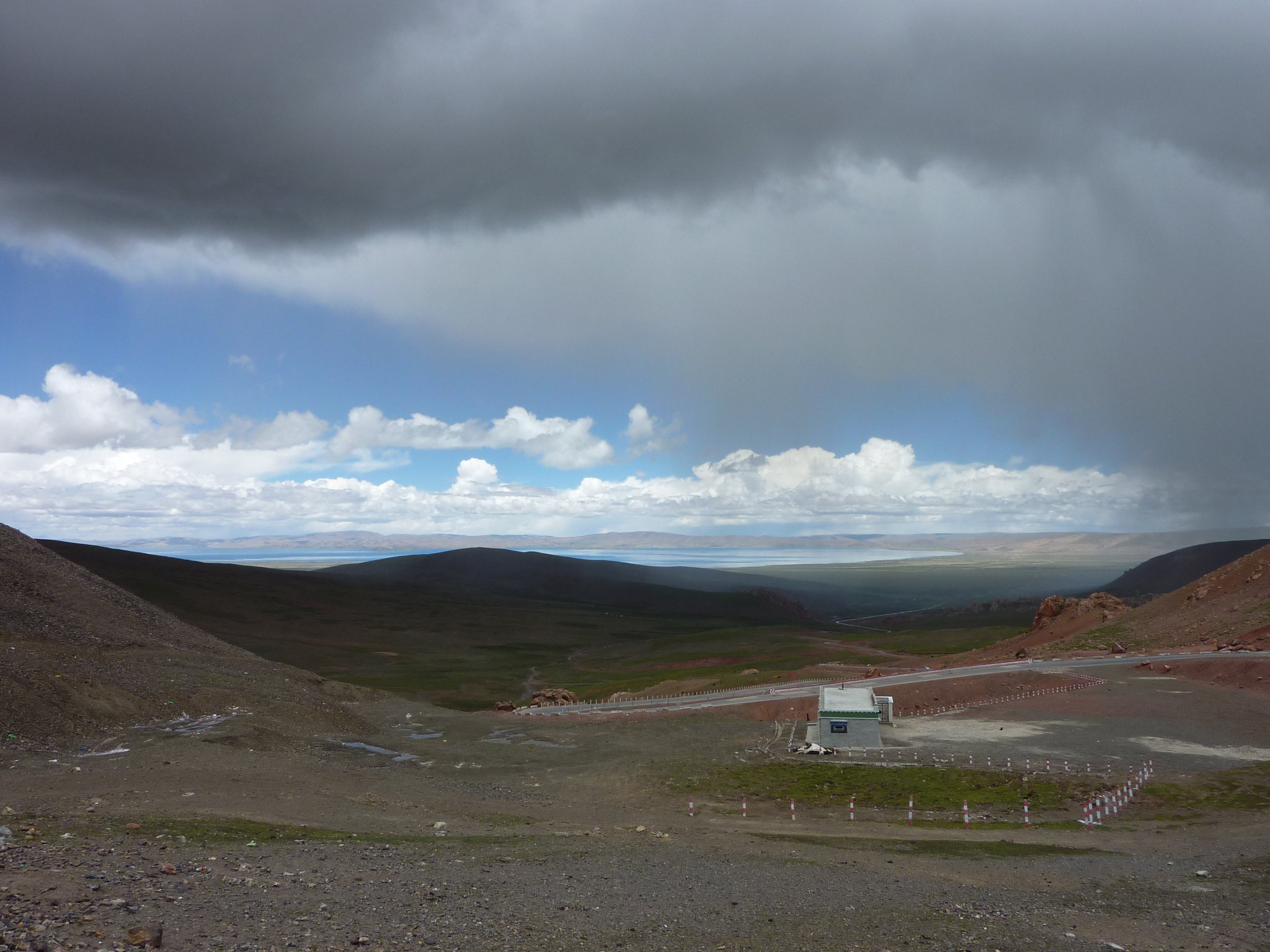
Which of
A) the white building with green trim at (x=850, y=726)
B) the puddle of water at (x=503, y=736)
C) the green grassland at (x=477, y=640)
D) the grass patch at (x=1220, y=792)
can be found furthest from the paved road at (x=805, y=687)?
the grass patch at (x=1220, y=792)

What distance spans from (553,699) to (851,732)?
111ft

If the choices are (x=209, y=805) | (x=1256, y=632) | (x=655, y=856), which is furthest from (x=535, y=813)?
(x=1256, y=632)

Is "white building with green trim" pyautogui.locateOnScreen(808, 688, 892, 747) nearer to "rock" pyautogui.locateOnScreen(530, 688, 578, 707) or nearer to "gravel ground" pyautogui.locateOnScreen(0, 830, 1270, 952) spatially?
"gravel ground" pyautogui.locateOnScreen(0, 830, 1270, 952)

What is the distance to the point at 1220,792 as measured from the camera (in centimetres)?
3466

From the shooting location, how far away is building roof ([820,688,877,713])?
Answer: 157 ft

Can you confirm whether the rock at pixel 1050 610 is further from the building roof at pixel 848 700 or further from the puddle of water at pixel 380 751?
the puddle of water at pixel 380 751

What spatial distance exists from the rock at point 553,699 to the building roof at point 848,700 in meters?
28.3

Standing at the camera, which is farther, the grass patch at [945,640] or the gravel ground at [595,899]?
the grass patch at [945,640]

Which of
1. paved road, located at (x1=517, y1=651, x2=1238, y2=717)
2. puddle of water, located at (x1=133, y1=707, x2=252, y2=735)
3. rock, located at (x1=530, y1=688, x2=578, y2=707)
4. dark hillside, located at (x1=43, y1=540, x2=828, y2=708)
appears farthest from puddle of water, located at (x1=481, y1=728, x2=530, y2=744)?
dark hillside, located at (x1=43, y1=540, x2=828, y2=708)

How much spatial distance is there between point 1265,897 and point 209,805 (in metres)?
31.6

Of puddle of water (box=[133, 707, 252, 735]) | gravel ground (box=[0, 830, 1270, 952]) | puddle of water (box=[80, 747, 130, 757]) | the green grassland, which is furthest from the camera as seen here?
the green grassland

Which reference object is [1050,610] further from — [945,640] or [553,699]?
[553,699]

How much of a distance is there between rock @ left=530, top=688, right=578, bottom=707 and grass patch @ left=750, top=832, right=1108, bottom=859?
1775 inches

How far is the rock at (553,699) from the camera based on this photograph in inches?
2835
